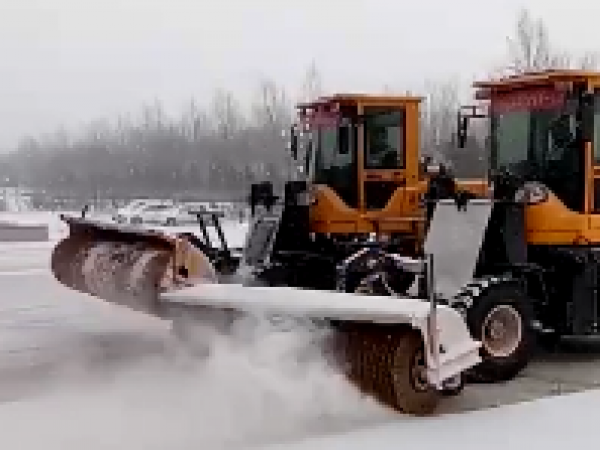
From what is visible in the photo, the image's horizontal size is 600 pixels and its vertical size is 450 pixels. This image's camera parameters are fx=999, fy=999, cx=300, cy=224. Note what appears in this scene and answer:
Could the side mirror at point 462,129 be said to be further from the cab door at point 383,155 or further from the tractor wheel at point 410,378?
the tractor wheel at point 410,378

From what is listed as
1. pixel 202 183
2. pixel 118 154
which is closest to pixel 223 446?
pixel 202 183

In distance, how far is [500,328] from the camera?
8.76 m

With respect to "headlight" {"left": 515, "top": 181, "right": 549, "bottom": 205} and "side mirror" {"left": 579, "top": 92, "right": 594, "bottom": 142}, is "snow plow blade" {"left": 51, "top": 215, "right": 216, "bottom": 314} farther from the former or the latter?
"side mirror" {"left": 579, "top": 92, "right": 594, "bottom": 142}

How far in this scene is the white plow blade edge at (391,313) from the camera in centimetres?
688

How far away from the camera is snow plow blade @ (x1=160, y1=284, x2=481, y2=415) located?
6.90 meters

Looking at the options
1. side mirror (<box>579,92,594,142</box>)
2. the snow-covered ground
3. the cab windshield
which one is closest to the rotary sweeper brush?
the snow-covered ground

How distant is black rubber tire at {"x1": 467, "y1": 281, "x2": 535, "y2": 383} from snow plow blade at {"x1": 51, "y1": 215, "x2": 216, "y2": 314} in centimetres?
232

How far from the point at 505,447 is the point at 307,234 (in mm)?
5516

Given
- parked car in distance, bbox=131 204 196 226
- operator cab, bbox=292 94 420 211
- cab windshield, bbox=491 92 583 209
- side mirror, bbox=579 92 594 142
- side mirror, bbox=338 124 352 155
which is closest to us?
side mirror, bbox=579 92 594 142

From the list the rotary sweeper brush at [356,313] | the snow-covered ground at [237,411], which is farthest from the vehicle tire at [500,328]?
the rotary sweeper brush at [356,313]

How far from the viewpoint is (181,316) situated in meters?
8.62

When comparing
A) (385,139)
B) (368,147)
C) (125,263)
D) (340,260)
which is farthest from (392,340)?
(385,139)

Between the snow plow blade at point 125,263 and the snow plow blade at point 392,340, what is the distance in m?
1.06

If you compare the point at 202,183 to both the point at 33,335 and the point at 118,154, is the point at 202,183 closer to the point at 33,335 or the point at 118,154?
the point at 118,154
